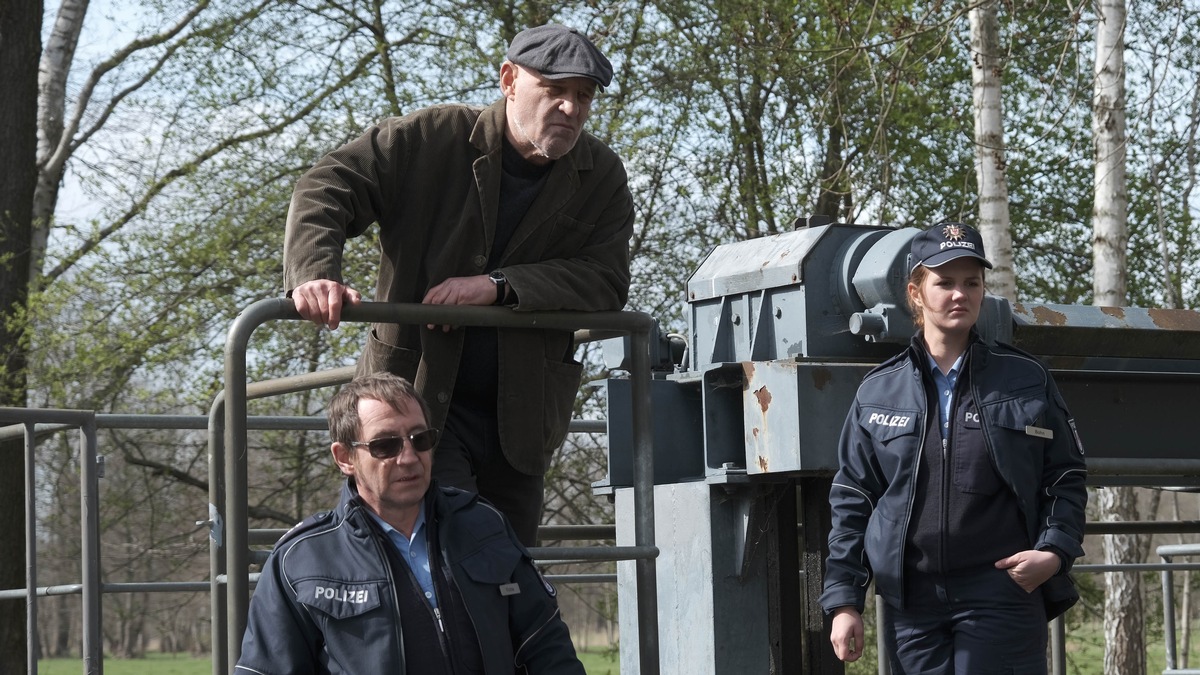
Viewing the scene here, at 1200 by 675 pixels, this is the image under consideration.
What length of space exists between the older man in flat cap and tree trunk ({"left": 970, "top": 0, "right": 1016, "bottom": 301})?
8.03 metres

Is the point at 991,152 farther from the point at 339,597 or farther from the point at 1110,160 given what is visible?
the point at 339,597

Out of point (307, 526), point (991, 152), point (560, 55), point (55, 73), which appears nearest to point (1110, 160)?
point (991, 152)

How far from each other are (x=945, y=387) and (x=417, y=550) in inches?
48.7

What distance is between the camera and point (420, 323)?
3219 millimetres

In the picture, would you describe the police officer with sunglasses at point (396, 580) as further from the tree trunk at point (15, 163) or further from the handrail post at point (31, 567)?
the tree trunk at point (15, 163)

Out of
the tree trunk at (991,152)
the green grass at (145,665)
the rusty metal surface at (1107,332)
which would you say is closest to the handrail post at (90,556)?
the rusty metal surface at (1107,332)

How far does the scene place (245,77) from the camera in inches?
627

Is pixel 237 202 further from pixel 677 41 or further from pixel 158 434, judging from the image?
pixel 677 41

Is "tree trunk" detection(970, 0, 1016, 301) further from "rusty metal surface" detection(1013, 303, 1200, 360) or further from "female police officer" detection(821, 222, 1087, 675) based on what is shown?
"female police officer" detection(821, 222, 1087, 675)

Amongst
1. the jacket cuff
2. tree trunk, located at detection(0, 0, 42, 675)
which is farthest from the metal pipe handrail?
tree trunk, located at detection(0, 0, 42, 675)

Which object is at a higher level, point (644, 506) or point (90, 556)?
point (644, 506)

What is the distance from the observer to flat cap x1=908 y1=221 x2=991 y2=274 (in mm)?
3332

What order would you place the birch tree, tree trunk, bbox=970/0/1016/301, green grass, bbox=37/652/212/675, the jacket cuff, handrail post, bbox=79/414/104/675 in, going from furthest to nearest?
1. green grass, bbox=37/652/212/675
2. tree trunk, bbox=970/0/1016/301
3. the birch tree
4. handrail post, bbox=79/414/104/675
5. the jacket cuff

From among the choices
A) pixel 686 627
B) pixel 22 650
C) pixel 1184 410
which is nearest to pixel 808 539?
pixel 686 627
